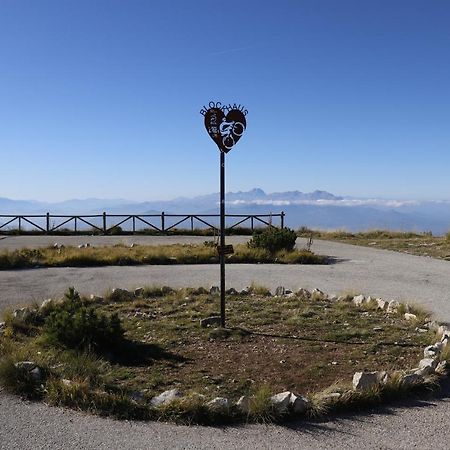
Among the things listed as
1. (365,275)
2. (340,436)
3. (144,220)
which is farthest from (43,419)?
(144,220)

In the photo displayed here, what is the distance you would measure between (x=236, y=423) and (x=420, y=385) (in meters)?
1.91

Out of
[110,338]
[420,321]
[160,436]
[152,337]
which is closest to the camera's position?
[160,436]

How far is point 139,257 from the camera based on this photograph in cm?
1590

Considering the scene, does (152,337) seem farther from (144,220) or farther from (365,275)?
(144,220)

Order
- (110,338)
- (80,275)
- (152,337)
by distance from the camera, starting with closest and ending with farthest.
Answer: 1. (110,338)
2. (152,337)
3. (80,275)

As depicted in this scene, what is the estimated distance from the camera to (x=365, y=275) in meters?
13.7

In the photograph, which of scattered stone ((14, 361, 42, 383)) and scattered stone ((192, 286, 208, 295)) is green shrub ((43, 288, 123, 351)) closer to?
scattered stone ((14, 361, 42, 383))

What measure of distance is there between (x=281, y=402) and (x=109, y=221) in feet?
92.7

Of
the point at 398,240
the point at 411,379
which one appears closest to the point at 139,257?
the point at 411,379

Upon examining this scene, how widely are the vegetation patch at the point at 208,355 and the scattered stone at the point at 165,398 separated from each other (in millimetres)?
10

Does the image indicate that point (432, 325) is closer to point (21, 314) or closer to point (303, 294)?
point (303, 294)

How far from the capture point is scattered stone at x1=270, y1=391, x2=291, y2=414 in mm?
4602

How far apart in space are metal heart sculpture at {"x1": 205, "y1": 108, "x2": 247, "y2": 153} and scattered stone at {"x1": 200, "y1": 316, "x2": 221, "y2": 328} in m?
2.32

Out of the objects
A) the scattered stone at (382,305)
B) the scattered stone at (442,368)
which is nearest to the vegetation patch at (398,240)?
the scattered stone at (382,305)
